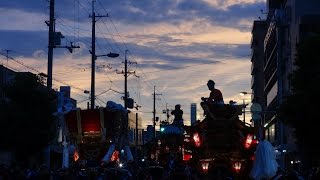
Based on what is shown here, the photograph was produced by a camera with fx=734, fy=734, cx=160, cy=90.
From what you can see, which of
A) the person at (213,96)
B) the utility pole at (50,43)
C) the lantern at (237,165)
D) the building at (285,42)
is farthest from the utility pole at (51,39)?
the lantern at (237,165)

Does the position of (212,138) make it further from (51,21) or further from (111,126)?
(51,21)

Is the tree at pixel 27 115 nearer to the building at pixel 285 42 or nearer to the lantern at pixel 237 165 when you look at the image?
the building at pixel 285 42

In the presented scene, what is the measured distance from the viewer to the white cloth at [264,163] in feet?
53.8

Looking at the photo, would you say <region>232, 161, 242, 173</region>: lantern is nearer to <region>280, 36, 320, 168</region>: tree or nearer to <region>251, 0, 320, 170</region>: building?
<region>280, 36, 320, 168</region>: tree

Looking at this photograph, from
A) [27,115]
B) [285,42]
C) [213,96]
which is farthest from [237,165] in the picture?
[285,42]

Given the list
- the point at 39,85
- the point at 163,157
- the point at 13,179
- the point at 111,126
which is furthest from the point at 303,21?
the point at 111,126

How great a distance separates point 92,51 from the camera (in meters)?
54.2

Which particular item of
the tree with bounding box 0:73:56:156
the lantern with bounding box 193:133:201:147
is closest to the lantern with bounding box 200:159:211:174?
the lantern with bounding box 193:133:201:147

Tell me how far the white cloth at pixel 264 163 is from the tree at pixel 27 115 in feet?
97.3

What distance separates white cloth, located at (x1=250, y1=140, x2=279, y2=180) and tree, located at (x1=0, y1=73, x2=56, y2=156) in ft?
97.3

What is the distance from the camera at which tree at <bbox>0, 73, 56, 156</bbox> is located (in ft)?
150

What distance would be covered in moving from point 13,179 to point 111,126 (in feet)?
27.8

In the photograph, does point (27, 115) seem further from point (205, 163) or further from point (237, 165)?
point (237, 165)

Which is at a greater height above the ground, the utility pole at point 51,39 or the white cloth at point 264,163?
the utility pole at point 51,39
